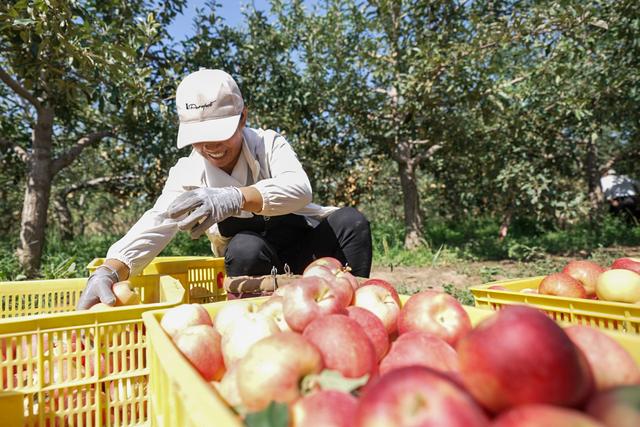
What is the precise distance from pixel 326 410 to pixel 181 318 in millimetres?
732

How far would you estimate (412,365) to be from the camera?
0.73 m

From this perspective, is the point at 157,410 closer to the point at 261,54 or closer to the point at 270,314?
the point at 270,314

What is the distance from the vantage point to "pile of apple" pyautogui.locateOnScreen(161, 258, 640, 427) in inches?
23.5

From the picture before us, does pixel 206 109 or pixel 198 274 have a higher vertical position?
pixel 206 109

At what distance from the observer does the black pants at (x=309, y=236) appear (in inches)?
108

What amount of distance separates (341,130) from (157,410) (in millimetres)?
6905

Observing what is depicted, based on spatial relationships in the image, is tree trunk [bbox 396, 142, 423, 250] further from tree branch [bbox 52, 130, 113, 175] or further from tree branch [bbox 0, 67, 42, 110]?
tree branch [bbox 0, 67, 42, 110]

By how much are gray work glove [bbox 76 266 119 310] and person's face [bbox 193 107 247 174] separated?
857 mm

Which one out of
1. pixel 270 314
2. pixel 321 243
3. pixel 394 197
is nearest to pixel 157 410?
pixel 270 314

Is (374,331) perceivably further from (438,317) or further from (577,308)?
(577,308)

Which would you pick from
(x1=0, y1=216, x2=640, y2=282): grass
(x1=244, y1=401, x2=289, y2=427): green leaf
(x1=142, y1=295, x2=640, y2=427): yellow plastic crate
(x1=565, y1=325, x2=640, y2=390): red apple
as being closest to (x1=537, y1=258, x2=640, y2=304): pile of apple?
(x1=142, y1=295, x2=640, y2=427): yellow plastic crate

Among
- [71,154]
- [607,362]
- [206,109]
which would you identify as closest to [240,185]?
[206,109]

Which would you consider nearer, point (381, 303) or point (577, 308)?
→ point (381, 303)

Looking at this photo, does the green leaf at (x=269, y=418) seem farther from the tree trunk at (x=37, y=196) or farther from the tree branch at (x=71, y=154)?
the tree branch at (x=71, y=154)
